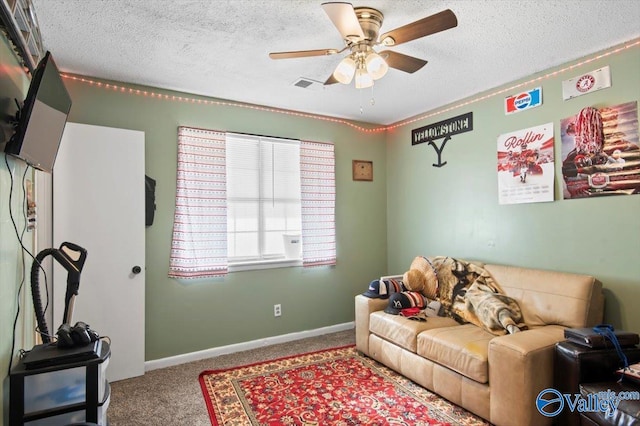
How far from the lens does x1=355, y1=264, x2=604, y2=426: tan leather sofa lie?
212cm

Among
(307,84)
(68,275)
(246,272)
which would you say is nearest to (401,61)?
(307,84)

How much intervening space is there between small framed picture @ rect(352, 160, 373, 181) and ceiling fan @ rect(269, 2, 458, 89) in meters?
2.11

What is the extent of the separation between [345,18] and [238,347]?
10.4ft

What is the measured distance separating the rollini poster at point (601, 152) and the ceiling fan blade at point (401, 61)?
144 cm

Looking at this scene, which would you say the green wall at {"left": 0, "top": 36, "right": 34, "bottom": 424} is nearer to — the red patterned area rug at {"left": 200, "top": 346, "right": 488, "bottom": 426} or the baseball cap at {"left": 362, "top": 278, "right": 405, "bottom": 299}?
the red patterned area rug at {"left": 200, "top": 346, "right": 488, "bottom": 426}

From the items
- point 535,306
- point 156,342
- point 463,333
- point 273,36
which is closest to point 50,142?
point 273,36

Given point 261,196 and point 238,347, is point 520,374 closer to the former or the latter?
point 238,347

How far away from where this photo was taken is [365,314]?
3418 mm

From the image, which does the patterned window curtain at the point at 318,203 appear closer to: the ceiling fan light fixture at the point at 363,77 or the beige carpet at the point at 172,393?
the beige carpet at the point at 172,393

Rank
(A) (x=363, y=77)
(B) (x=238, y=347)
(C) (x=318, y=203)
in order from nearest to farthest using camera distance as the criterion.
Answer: (A) (x=363, y=77), (B) (x=238, y=347), (C) (x=318, y=203)

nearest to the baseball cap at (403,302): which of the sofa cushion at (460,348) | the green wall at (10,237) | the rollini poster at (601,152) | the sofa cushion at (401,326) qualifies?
the sofa cushion at (401,326)

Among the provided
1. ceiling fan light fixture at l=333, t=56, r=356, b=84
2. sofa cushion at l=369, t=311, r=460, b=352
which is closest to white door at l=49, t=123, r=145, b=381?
ceiling fan light fixture at l=333, t=56, r=356, b=84

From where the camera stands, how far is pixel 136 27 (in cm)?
229

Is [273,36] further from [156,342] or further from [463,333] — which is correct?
[156,342]
